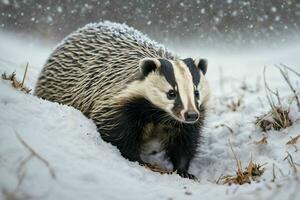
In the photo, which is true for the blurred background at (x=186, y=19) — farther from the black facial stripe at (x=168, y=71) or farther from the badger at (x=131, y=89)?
the black facial stripe at (x=168, y=71)

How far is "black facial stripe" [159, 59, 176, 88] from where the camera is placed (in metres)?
2.95

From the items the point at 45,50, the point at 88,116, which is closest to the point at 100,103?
the point at 88,116

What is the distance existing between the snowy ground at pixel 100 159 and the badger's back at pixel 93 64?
15.8 inches

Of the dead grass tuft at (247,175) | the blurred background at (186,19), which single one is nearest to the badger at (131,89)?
the dead grass tuft at (247,175)

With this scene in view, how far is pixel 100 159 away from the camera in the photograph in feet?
8.22

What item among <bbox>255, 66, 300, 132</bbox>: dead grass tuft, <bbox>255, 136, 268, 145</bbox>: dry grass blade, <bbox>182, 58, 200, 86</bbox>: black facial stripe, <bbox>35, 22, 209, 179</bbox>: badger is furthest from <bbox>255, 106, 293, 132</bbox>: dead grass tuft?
<bbox>182, 58, 200, 86</bbox>: black facial stripe

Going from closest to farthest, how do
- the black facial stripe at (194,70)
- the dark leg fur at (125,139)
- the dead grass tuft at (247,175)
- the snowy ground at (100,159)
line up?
the snowy ground at (100,159) < the dead grass tuft at (247,175) < the black facial stripe at (194,70) < the dark leg fur at (125,139)

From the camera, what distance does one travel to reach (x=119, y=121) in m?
3.19

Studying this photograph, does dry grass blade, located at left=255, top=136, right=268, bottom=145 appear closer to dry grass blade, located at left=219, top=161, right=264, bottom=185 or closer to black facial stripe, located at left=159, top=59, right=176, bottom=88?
dry grass blade, located at left=219, top=161, right=264, bottom=185

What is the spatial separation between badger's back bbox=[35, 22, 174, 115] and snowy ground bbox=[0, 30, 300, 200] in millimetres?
401

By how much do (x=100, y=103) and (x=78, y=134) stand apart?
2.10 feet

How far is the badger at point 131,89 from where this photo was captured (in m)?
3.00

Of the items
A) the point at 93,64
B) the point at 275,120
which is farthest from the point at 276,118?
the point at 93,64

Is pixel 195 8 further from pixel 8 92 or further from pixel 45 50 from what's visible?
pixel 8 92
